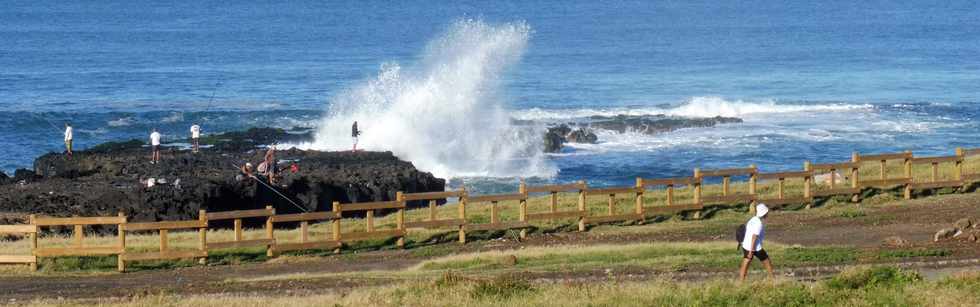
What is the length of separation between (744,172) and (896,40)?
4935 inches

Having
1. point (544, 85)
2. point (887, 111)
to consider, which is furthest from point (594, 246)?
point (544, 85)

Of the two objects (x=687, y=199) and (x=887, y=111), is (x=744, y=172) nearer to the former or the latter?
(x=687, y=199)

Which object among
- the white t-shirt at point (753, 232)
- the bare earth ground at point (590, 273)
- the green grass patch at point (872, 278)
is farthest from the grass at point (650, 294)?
the bare earth ground at point (590, 273)

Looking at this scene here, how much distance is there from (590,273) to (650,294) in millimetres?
4642

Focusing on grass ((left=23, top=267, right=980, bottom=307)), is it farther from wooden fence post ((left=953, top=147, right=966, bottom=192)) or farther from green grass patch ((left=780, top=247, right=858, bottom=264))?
wooden fence post ((left=953, top=147, right=966, bottom=192))

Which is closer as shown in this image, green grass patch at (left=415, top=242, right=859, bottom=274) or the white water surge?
green grass patch at (left=415, top=242, right=859, bottom=274)

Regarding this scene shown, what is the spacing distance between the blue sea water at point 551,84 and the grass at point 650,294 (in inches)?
1293

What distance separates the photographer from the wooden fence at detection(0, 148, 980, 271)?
3011cm

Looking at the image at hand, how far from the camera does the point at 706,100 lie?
9125 cm

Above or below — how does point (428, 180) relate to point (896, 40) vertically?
below

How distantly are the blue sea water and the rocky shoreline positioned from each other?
391 inches

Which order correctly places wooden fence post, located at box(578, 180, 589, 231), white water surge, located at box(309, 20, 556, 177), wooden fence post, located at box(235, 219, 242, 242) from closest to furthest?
wooden fence post, located at box(235, 219, 242, 242)
wooden fence post, located at box(578, 180, 589, 231)
white water surge, located at box(309, 20, 556, 177)

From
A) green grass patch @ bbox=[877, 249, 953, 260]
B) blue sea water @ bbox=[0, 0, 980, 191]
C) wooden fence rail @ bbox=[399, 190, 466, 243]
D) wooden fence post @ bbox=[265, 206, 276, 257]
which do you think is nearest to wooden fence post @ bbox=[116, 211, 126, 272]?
wooden fence post @ bbox=[265, 206, 276, 257]

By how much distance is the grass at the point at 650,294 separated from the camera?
21922 mm
